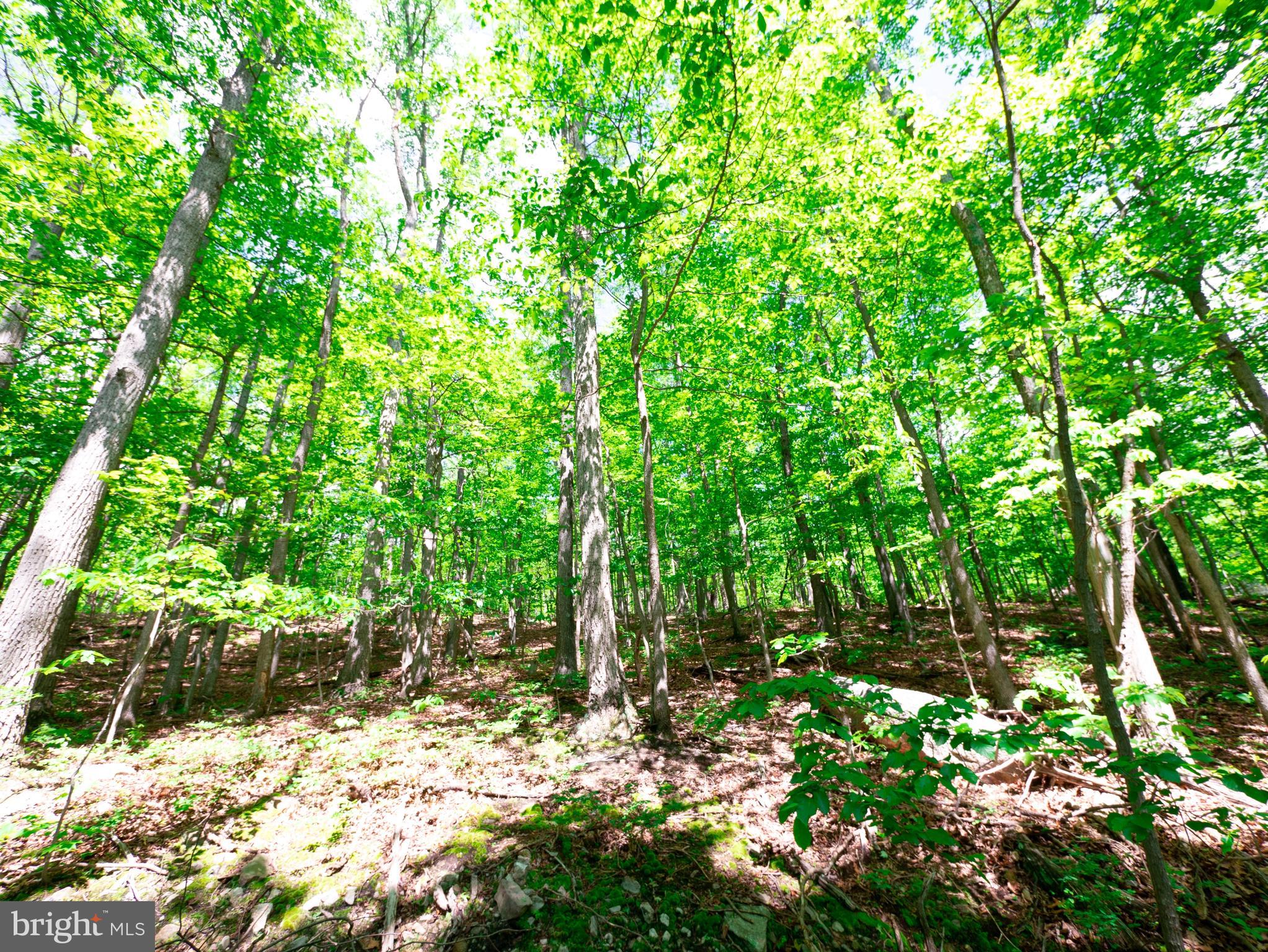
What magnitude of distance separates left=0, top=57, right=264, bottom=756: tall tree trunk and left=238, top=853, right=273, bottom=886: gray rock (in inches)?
118

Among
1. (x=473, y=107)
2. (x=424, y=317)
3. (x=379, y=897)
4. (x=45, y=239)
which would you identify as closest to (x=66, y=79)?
(x=45, y=239)

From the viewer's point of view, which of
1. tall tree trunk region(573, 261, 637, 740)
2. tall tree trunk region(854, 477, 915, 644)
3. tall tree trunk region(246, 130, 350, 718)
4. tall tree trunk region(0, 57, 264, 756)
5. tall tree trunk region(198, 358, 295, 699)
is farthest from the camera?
tall tree trunk region(854, 477, 915, 644)

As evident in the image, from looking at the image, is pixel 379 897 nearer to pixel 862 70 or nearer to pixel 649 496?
pixel 649 496

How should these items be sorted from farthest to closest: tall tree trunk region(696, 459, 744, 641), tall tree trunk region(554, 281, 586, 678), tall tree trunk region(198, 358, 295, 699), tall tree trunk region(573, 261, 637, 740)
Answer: tall tree trunk region(696, 459, 744, 641)
tall tree trunk region(554, 281, 586, 678)
tall tree trunk region(198, 358, 295, 699)
tall tree trunk region(573, 261, 637, 740)

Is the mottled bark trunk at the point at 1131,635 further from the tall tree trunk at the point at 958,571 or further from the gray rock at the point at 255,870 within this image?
the gray rock at the point at 255,870

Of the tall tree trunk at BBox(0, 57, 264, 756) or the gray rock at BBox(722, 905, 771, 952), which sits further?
the tall tree trunk at BBox(0, 57, 264, 756)

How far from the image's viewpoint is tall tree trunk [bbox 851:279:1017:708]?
22.7 feet

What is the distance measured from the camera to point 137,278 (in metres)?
8.43

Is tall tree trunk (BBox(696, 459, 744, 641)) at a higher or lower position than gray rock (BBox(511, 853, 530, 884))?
higher

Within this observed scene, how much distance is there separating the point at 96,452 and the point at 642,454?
7.88m

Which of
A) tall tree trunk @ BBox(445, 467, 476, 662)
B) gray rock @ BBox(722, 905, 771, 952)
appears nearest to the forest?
gray rock @ BBox(722, 905, 771, 952)

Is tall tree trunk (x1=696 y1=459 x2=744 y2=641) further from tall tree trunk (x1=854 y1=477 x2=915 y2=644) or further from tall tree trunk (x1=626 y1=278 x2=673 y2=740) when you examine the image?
tall tree trunk (x1=626 y1=278 x2=673 y2=740)

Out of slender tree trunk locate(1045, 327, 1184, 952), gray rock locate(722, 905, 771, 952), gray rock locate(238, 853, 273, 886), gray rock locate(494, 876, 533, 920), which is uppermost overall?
slender tree trunk locate(1045, 327, 1184, 952)

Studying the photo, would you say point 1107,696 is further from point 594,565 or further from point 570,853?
point 594,565
